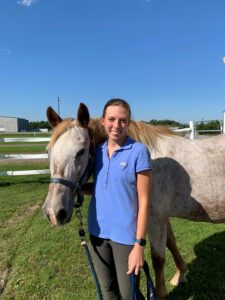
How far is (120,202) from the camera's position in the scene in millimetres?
1929

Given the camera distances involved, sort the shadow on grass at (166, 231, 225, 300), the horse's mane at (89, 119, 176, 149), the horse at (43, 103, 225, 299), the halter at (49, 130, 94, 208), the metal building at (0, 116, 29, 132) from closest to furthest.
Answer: the halter at (49, 130, 94, 208) → the horse at (43, 103, 225, 299) → the horse's mane at (89, 119, 176, 149) → the shadow on grass at (166, 231, 225, 300) → the metal building at (0, 116, 29, 132)

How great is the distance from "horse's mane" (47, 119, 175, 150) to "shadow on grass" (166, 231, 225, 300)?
1.71 meters

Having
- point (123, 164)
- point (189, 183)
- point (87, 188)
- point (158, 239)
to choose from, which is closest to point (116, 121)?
point (123, 164)

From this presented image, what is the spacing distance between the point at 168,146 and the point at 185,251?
206 cm

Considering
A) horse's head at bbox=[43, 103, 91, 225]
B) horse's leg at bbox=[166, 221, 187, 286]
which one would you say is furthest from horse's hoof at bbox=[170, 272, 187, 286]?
horse's head at bbox=[43, 103, 91, 225]

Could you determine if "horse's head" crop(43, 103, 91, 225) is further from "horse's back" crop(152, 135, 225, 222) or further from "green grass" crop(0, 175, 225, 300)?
"green grass" crop(0, 175, 225, 300)

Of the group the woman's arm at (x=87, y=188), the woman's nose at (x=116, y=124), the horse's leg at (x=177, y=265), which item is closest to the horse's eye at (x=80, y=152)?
the woman's arm at (x=87, y=188)

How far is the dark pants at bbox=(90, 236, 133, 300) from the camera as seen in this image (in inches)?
77.4

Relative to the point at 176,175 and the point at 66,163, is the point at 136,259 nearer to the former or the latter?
the point at 66,163

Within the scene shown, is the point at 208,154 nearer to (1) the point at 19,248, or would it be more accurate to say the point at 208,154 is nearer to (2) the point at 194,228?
(2) the point at 194,228

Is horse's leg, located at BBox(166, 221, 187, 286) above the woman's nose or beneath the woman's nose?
beneath

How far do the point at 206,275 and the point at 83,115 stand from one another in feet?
8.46

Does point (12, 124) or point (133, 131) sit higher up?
point (133, 131)

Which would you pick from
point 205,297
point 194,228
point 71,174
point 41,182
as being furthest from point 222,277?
point 41,182
